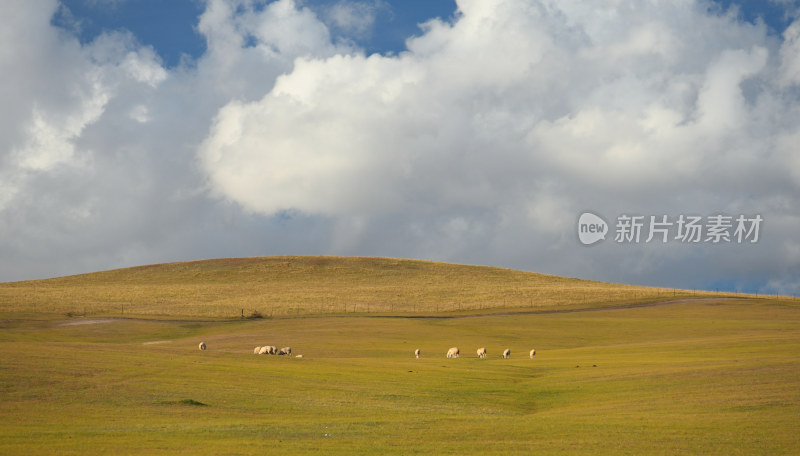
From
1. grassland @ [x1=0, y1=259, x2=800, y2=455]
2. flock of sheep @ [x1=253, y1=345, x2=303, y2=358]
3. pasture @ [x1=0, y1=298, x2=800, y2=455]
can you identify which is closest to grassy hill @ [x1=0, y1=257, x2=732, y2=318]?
grassland @ [x1=0, y1=259, x2=800, y2=455]

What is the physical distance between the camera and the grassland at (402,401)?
21.6 metres

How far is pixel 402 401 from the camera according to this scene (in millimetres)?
32656

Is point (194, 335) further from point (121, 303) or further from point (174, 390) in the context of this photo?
point (174, 390)

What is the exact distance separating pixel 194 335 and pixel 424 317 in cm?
2871

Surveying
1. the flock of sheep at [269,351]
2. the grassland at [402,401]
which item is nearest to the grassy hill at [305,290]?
the grassland at [402,401]

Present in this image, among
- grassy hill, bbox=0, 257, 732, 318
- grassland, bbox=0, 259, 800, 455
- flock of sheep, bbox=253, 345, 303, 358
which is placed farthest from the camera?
grassy hill, bbox=0, 257, 732, 318

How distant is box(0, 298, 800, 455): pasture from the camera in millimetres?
21594

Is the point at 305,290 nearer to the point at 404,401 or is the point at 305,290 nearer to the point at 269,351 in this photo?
the point at 269,351

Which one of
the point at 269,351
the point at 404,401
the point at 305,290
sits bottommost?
the point at 404,401

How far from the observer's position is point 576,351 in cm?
5800

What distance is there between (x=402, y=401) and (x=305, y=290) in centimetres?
8379

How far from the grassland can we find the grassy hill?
36662 mm

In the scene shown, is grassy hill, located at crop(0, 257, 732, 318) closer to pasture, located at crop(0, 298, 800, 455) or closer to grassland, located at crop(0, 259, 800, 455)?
grassland, located at crop(0, 259, 800, 455)

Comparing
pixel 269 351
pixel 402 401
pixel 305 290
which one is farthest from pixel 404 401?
pixel 305 290
